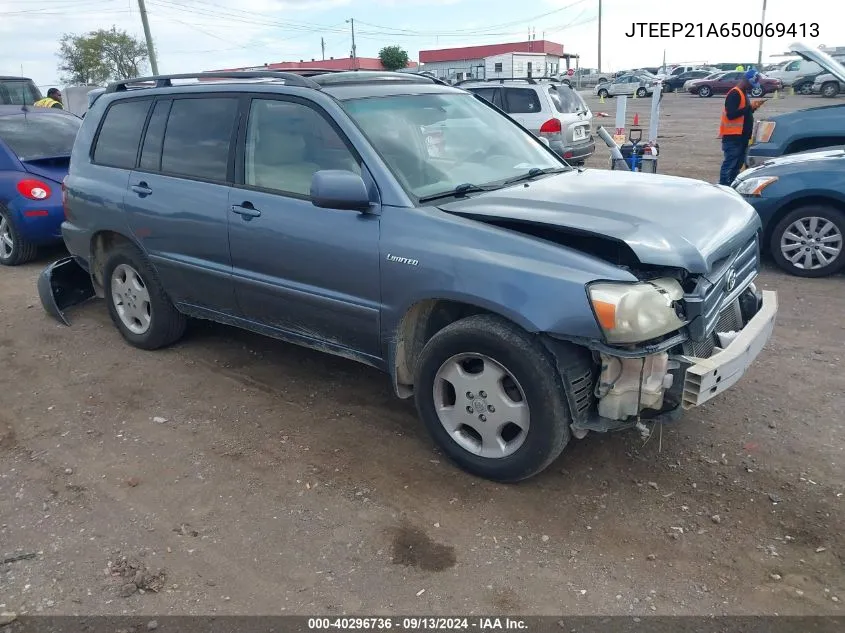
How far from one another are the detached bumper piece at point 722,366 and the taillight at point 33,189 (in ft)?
23.9

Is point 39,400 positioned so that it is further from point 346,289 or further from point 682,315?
point 682,315

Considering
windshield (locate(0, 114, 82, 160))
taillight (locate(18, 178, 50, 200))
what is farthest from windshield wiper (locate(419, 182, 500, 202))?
windshield (locate(0, 114, 82, 160))

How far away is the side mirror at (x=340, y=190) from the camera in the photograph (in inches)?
135

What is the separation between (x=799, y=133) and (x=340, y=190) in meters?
6.82

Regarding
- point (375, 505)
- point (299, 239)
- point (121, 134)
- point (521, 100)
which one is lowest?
point (375, 505)

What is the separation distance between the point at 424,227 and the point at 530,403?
0.99 m

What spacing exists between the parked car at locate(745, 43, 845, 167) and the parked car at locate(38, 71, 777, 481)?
4.95m

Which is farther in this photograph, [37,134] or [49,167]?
[37,134]

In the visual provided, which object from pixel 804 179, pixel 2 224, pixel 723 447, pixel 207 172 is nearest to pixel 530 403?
pixel 723 447

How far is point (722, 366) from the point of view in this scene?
302 cm

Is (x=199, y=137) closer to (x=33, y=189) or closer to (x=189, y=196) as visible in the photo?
(x=189, y=196)

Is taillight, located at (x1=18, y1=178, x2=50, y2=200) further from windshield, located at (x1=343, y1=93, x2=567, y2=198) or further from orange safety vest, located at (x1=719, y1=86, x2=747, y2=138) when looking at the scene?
orange safety vest, located at (x1=719, y1=86, x2=747, y2=138)

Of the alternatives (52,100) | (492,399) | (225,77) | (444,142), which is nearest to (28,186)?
(225,77)

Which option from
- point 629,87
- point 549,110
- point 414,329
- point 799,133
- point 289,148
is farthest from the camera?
point 629,87
